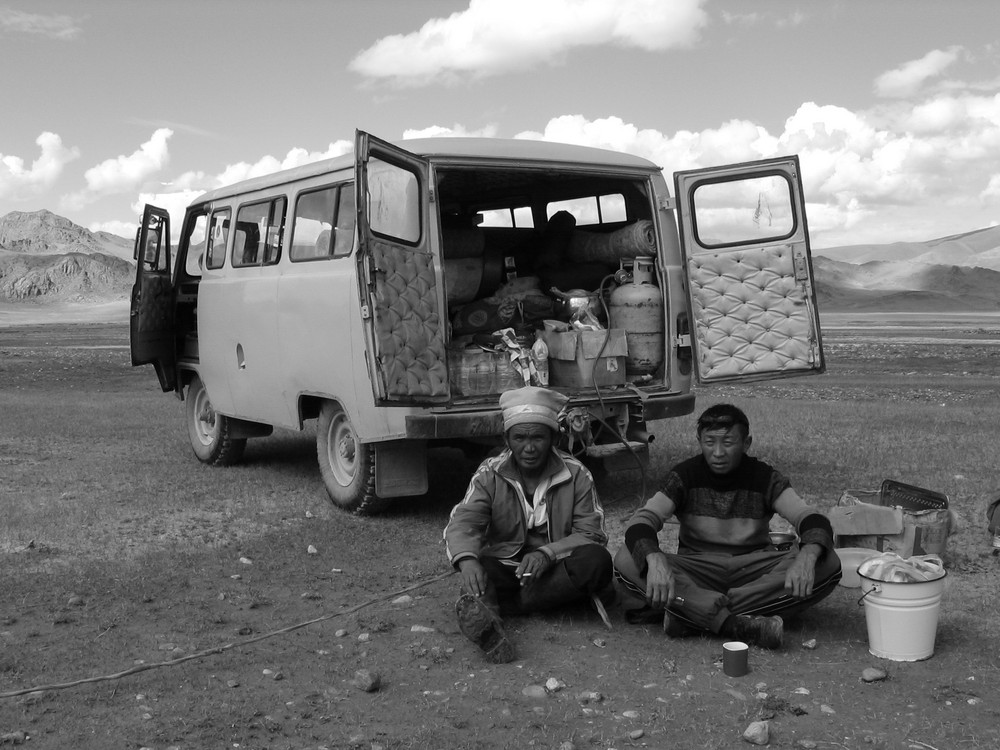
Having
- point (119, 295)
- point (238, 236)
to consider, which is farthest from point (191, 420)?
point (119, 295)

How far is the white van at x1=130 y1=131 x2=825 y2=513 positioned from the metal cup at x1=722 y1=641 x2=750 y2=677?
9.29 feet

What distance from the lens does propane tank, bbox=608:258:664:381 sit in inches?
312

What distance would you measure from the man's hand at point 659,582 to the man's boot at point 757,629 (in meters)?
0.30

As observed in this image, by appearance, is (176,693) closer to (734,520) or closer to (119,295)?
(734,520)

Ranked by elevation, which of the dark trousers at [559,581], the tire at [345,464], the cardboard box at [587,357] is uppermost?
the cardboard box at [587,357]

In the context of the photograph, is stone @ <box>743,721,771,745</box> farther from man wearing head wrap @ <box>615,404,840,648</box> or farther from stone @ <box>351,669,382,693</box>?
stone @ <box>351,669,382,693</box>

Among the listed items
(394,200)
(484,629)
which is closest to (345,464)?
(394,200)

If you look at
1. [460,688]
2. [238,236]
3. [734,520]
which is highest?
[238,236]

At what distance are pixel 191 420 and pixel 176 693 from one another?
6182mm

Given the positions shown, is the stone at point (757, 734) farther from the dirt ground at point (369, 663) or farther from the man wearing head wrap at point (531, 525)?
the man wearing head wrap at point (531, 525)

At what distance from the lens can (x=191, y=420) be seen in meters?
10.2

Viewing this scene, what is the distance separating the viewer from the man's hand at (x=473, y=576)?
484 cm

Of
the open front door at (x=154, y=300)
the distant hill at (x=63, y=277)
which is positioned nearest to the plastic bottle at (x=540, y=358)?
the open front door at (x=154, y=300)

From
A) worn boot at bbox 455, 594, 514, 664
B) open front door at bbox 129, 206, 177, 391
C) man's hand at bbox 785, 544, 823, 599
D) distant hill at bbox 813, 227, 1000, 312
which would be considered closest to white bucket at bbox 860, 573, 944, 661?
man's hand at bbox 785, 544, 823, 599
